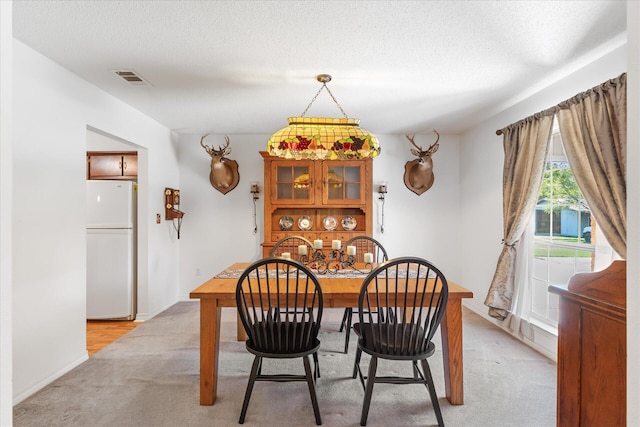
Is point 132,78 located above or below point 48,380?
above

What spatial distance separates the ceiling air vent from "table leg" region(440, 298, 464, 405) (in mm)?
2943

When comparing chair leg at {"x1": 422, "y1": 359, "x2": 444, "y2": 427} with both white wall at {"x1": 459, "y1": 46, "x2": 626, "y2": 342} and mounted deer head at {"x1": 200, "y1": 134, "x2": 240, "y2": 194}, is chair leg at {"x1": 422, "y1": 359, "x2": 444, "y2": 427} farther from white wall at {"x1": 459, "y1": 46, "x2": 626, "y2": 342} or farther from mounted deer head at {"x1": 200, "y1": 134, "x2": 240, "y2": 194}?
mounted deer head at {"x1": 200, "y1": 134, "x2": 240, "y2": 194}

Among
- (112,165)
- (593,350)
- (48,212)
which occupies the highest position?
(112,165)

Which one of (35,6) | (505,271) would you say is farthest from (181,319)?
(505,271)

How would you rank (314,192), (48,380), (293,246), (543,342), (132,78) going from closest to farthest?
(48,380)
(132,78)
(543,342)
(293,246)
(314,192)

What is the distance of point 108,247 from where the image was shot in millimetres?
3887

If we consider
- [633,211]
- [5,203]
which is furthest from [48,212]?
[633,211]

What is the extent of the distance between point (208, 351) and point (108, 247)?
243cm

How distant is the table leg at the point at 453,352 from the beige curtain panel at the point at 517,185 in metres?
1.45

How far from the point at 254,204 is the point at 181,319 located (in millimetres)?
1786

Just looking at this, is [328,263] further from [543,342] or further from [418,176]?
[418,176]

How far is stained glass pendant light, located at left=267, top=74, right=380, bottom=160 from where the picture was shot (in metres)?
2.65

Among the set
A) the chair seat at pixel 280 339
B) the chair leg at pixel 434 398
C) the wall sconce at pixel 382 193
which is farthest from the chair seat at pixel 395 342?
the wall sconce at pixel 382 193

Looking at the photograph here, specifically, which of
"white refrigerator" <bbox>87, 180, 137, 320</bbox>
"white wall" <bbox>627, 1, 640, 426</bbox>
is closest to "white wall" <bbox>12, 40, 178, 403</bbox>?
"white refrigerator" <bbox>87, 180, 137, 320</bbox>
